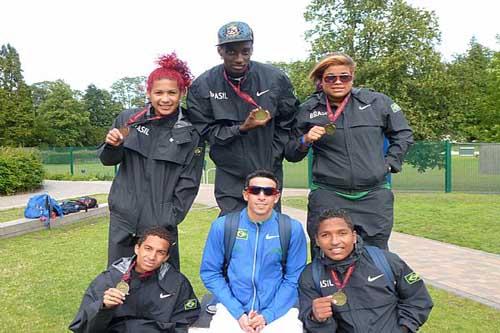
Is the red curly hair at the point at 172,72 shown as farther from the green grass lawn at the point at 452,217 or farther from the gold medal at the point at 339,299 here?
the green grass lawn at the point at 452,217

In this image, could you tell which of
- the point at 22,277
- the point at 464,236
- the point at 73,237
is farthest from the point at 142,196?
the point at 464,236

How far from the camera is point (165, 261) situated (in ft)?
12.9

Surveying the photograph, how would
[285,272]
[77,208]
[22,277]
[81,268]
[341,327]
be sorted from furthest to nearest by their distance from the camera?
[77,208], [81,268], [22,277], [285,272], [341,327]

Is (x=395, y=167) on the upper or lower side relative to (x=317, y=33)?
lower

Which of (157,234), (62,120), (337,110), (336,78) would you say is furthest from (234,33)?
(62,120)

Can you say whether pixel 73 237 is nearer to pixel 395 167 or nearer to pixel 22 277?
pixel 22 277

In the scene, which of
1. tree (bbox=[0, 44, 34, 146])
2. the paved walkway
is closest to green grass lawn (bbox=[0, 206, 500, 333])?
the paved walkway

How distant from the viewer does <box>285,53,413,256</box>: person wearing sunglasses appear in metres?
3.79

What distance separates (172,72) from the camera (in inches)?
158

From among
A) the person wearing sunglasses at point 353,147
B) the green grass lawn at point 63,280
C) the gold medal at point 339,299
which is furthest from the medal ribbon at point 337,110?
the green grass lawn at point 63,280

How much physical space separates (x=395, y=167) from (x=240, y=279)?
1348 millimetres

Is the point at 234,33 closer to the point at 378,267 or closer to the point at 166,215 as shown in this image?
the point at 166,215

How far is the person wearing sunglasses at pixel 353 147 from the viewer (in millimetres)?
3793

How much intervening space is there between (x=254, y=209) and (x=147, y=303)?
0.99 metres
